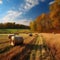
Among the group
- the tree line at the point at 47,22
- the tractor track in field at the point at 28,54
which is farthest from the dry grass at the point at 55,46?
the tree line at the point at 47,22

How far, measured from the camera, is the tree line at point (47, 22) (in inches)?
379

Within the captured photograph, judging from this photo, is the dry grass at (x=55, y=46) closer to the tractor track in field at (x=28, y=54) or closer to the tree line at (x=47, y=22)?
the tractor track in field at (x=28, y=54)

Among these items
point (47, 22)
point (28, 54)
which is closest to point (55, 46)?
point (47, 22)

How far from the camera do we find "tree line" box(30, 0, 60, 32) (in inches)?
379

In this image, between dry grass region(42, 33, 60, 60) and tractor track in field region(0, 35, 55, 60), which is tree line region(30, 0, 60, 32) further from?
tractor track in field region(0, 35, 55, 60)

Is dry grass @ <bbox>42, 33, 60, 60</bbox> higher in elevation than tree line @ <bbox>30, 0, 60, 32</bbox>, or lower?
lower

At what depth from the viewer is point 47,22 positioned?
10.7 m

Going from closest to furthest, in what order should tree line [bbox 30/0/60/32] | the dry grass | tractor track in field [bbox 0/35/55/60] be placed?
tractor track in field [bbox 0/35/55/60] < the dry grass < tree line [bbox 30/0/60/32]

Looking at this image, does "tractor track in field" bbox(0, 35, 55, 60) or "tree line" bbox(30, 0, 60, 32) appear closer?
"tractor track in field" bbox(0, 35, 55, 60)

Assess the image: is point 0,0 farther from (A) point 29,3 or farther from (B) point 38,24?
(B) point 38,24

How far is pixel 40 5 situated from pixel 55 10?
196 inches

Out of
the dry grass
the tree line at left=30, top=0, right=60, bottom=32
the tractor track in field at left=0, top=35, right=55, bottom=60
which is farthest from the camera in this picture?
the tree line at left=30, top=0, right=60, bottom=32

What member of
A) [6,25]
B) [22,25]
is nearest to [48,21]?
[22,25]

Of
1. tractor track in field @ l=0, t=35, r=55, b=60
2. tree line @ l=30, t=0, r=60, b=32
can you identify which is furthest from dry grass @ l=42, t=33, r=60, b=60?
tree line @ l=30, t=0, r=60, b=32
